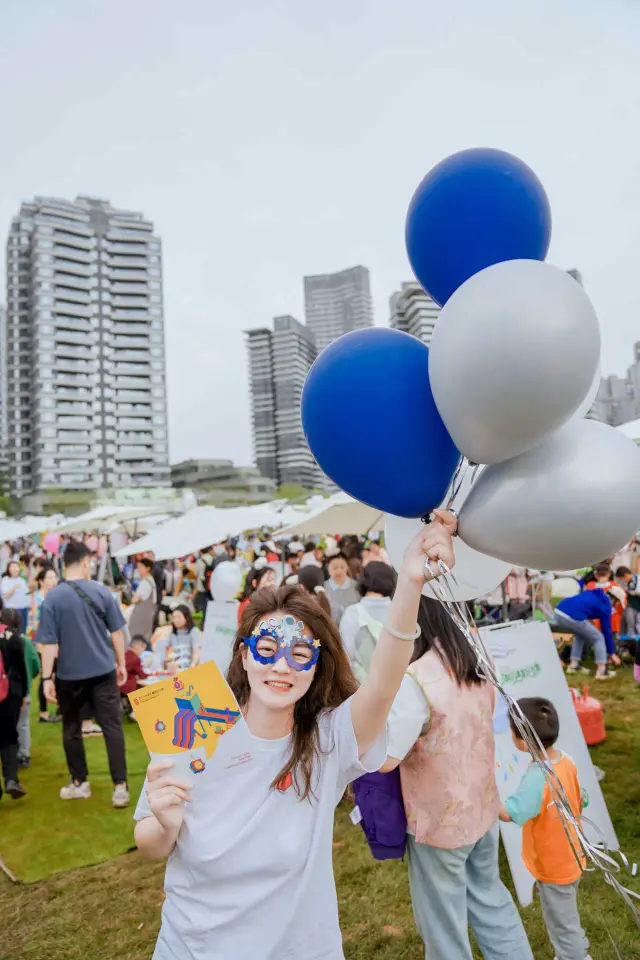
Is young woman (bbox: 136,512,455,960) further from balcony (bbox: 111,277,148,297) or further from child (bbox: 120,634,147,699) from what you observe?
balcony (bbox: 111,277,148,297)

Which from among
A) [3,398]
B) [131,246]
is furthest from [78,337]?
[3,398]

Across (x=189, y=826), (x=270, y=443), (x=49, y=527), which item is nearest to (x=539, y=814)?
(x=189, y=826)

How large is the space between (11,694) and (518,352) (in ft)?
14.2

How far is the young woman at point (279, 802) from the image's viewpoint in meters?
1.34

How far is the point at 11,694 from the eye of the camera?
14.2 feet

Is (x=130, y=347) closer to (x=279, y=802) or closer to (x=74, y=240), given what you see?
(x=74, y=240)

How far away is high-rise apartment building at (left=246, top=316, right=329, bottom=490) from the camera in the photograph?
346ft

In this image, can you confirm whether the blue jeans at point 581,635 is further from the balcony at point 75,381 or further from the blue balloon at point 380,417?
the balcony at point 75,381

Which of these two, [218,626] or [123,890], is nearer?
[123,890]

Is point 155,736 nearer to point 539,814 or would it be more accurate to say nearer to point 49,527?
point 539,814

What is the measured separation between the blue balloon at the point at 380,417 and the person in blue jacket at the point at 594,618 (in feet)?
18.6

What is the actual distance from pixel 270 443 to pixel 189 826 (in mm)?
110618

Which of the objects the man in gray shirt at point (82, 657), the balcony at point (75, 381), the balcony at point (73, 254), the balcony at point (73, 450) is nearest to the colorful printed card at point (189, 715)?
the man in gray shirt at point (82, 657)

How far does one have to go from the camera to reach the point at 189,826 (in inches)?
54.1
